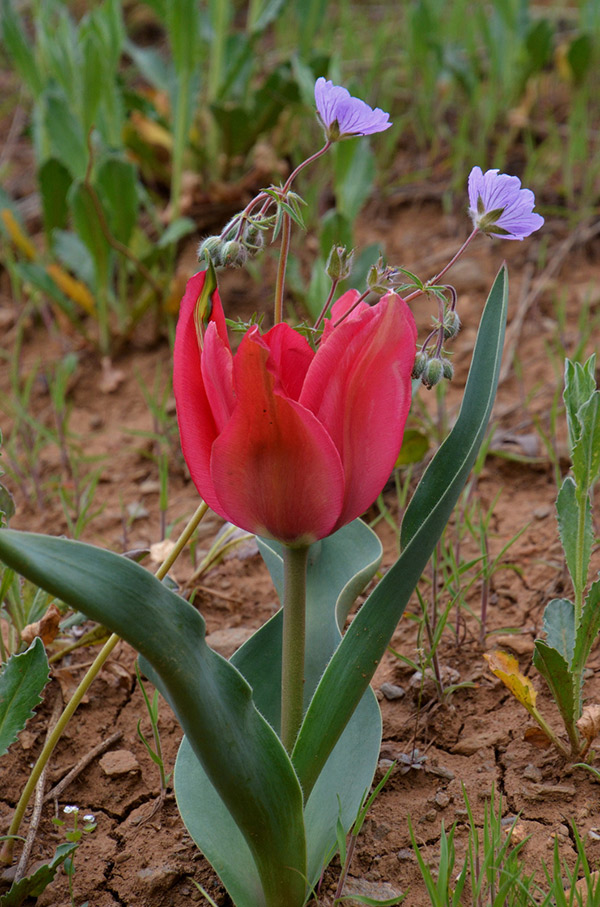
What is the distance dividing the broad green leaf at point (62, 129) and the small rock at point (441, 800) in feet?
7.13

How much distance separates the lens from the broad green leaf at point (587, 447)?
116 cm

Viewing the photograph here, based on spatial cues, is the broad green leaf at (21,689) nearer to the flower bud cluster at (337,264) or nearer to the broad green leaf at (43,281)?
the flower bud cluster at (337,264)

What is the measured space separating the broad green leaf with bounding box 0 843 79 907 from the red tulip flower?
0.49 meters

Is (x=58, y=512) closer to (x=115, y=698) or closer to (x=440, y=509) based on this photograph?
(x=115, y=698)

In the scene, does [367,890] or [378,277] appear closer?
[378,277]

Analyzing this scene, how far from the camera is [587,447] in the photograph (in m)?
1.20

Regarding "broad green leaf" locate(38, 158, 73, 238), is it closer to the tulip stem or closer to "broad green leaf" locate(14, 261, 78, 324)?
"broad green leaf" locate(14, 261, 78, 324)

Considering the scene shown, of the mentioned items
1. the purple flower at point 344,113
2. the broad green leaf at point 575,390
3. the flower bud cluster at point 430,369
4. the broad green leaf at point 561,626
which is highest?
the purple flower at point 344,113

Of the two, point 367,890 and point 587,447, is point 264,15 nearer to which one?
point 587,447

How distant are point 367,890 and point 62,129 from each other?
2323 mm

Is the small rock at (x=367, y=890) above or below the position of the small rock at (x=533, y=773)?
above

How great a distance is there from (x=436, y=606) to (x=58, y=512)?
1039 millimetres

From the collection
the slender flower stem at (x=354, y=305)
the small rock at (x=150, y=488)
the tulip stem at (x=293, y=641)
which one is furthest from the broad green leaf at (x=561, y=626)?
the small rock at (x=150, y=488)

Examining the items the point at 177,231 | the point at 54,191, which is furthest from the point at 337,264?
the point at 54,191
